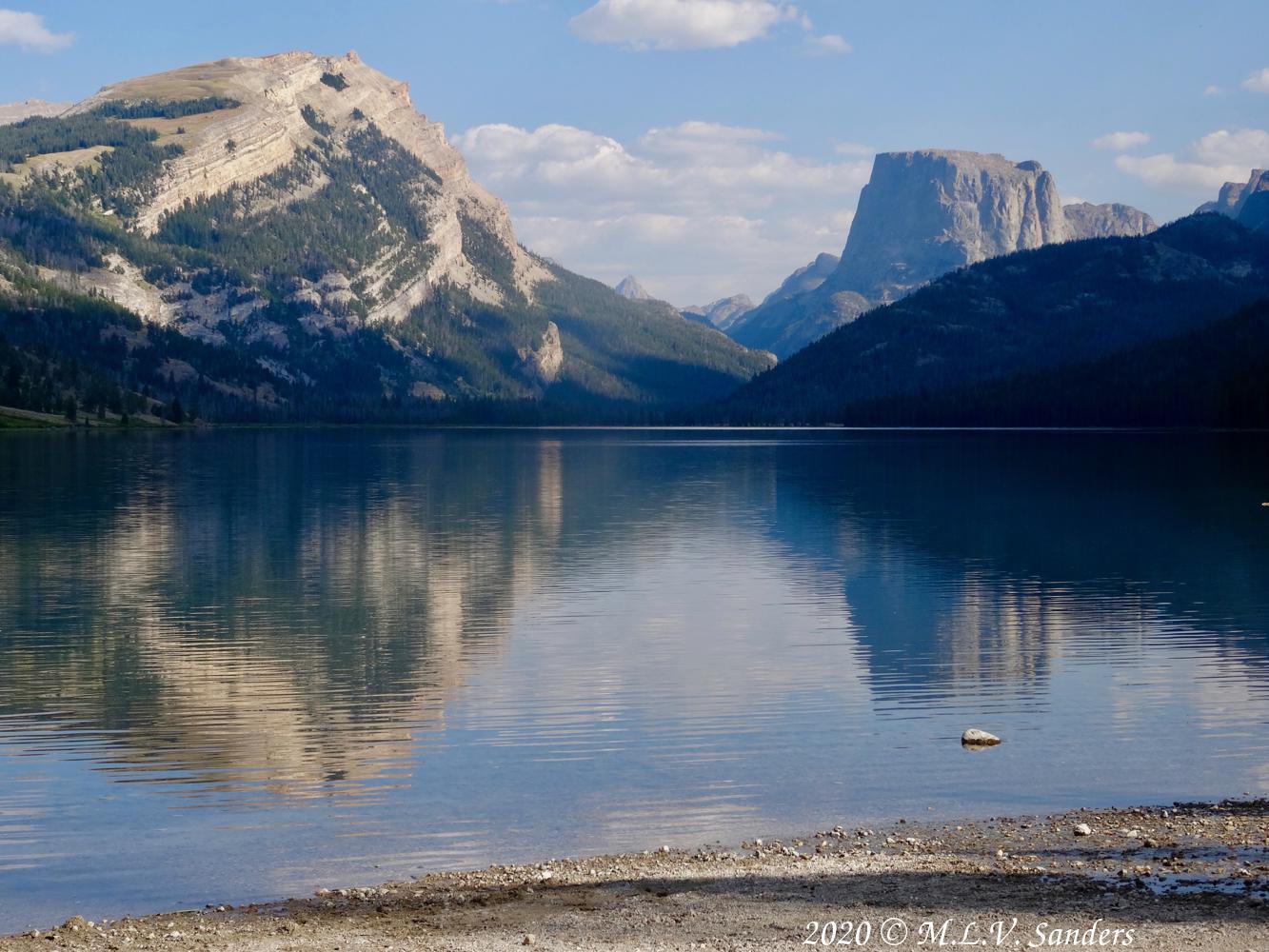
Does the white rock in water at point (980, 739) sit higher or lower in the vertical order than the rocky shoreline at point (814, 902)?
lower

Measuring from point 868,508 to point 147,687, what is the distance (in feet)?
279

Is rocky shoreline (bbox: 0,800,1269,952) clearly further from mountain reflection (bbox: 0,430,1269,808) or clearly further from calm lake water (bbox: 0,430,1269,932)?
mountain reflection (bbox: 0,430,1269,808)

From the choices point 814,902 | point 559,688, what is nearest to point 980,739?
point 559,688

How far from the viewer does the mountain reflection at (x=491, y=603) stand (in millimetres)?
36625

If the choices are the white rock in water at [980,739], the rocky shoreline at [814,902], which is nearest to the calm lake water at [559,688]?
the white rock in water at [980,739]

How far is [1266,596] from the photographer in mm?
62344

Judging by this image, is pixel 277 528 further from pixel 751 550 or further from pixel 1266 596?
pixel 1266 596

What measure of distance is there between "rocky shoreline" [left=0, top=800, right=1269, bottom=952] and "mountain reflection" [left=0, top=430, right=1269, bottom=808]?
8052 mm

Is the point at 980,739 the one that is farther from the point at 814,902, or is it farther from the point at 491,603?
the point at 491,603

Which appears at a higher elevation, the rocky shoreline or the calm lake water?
the rocky shoreline

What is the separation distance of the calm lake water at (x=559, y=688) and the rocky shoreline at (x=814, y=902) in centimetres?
169

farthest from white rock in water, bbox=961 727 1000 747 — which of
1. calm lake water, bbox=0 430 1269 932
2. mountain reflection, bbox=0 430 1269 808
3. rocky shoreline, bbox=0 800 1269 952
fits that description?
rocky shoreline, bbox=0 800 1269 952

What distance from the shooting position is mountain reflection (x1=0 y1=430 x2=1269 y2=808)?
36.6 m

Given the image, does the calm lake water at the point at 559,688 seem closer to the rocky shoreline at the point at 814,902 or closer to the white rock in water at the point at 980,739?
the white rock in water at the point at 980,739
